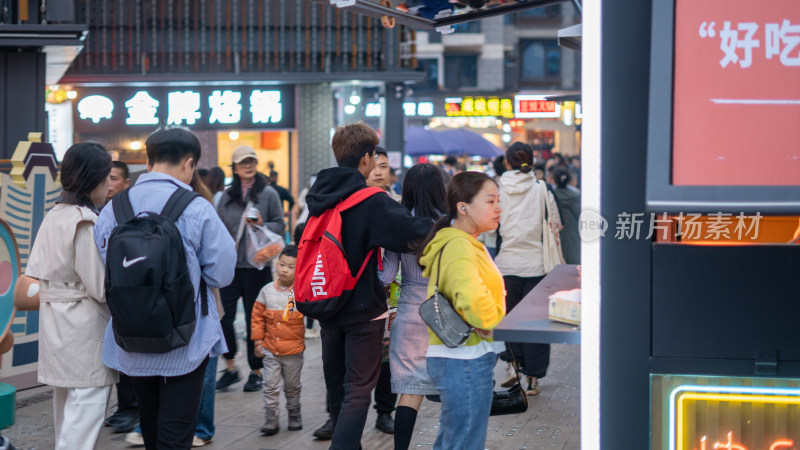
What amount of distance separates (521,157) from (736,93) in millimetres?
5068

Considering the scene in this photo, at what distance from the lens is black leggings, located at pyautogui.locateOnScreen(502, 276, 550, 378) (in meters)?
7.04

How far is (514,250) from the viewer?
293 inches

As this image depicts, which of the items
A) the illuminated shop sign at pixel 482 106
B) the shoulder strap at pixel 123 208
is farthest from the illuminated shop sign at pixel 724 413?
the illuminated shop sign at pixel 482 106

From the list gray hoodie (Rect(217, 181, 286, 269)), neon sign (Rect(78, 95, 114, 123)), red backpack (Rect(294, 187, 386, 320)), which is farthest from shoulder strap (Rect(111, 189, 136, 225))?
neon sign (Rect(78, 95, 114, 123))

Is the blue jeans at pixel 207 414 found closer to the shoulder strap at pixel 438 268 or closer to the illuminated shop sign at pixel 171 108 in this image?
the shoulder strap at pixel 438 268

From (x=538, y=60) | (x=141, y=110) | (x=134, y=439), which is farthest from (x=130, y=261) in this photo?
(x=538, y=60)

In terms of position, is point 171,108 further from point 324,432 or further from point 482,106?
point 482,106

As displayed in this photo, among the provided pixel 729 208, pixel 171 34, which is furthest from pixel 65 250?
pixel 171 34

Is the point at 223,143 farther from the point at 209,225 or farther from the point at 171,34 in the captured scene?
the point at 209,225

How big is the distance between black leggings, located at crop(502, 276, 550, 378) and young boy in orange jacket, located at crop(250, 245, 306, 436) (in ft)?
6.11

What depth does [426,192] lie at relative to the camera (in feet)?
17.0

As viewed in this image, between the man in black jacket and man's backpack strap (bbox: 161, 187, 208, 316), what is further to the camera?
the man in black jacket

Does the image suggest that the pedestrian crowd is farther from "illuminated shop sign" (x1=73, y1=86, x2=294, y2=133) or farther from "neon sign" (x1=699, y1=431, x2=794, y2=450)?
A: "illuminated shop sign" (x1=73, y1=86, x2=294, y2=133)

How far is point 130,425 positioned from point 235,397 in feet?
3.57
